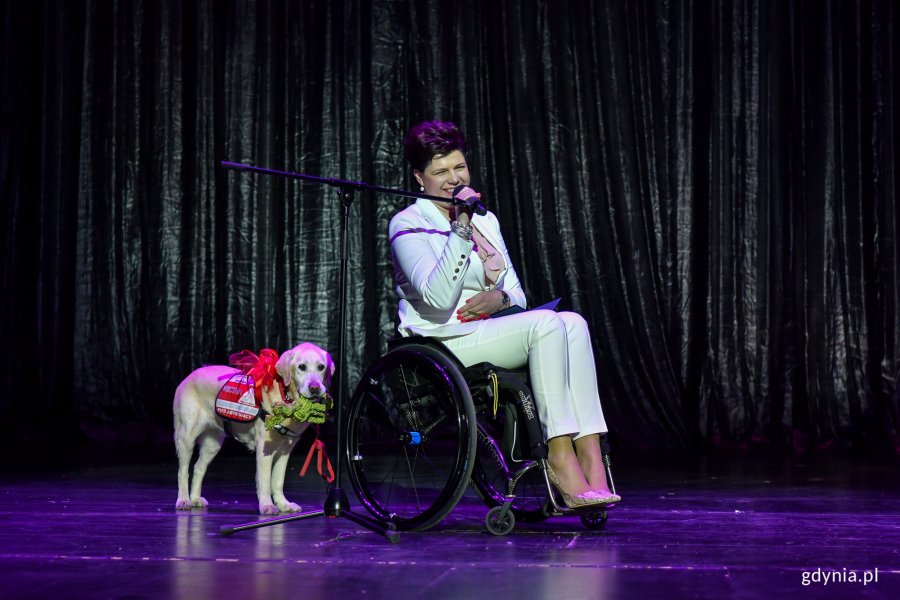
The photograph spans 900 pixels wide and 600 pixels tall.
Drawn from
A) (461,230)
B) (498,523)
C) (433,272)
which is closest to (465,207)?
(461,230)

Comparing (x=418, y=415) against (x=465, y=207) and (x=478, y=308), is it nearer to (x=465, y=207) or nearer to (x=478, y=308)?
(x=478, y=308)

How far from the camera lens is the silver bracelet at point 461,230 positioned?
7.70 ft

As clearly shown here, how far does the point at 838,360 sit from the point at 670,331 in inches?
34.0

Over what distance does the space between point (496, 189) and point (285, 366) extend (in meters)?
2.83

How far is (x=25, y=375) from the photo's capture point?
5410 mm

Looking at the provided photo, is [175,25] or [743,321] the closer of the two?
[743,321]

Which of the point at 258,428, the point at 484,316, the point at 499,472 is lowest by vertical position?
the point at 499,472

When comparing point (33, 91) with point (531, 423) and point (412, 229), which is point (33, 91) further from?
point (531, 423)

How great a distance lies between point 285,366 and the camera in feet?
8.51

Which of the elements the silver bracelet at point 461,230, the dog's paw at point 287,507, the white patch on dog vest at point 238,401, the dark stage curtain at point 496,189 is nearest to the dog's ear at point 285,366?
the white patch on dog vest at point 238,401

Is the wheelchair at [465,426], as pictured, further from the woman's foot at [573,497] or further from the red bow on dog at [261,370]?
the red bow on dog at [261,370]

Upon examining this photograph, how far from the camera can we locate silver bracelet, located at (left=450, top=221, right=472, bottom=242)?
2346 mm

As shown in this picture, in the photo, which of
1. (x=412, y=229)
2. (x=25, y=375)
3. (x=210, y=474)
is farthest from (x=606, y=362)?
Answer: (x=25, y=375)

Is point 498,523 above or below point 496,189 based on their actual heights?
below
